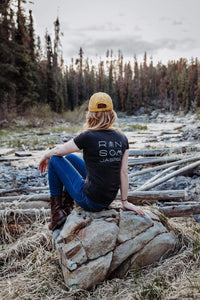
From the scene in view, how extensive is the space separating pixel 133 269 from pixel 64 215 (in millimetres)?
914

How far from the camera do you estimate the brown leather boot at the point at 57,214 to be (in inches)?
108

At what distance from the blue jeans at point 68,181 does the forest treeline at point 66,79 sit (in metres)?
16.6

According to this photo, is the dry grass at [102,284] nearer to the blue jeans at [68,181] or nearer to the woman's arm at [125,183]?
the woman's arm at [125,183]

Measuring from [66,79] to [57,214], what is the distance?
60911mm

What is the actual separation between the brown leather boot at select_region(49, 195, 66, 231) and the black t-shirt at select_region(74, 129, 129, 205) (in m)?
0.45

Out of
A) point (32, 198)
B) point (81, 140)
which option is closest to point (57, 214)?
point (81, 140)

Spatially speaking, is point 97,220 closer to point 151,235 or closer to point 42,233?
point 151,235

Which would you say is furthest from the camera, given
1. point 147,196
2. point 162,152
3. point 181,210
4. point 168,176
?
point 162,152

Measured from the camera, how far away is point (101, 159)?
2.47m

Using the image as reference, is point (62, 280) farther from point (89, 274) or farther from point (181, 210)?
point (181, 210)

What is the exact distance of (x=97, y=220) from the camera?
98.9 inches

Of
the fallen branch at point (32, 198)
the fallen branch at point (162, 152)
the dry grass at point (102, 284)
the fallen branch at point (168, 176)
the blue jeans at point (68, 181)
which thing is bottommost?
the dry grass at point (102, 284)

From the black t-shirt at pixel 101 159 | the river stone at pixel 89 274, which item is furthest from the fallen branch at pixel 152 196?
the river stone at pixel 89 274

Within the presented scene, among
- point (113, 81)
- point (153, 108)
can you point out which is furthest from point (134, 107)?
point (113, 81)
